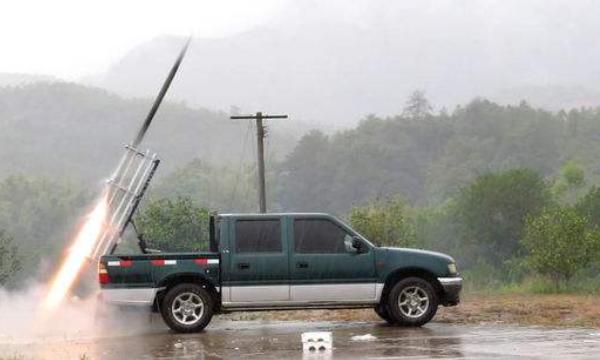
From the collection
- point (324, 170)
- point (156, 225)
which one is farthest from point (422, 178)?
point (156, 225)

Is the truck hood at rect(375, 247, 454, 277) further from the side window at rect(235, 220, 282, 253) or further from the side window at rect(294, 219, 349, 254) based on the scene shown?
the side window at rect(235, 220, 282, 253)

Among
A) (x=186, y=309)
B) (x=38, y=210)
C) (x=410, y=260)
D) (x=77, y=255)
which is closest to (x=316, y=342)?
(x=186, y=309)

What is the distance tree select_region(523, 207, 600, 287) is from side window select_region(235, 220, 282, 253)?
57.6 ft

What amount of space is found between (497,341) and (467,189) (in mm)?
70444

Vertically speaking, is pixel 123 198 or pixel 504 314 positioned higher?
pixel 123 198

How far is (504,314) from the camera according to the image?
18828mm

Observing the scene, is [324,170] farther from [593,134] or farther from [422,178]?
[593,134]

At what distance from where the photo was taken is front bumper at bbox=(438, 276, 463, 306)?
640 inches

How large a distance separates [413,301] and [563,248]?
17.1 meters

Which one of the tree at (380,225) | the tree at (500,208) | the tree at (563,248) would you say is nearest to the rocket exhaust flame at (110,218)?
the tree at (563,248)

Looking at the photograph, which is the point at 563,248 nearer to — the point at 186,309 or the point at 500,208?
the point at 186,309

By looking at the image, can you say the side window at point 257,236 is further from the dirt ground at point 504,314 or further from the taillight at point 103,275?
the dirt ground at point 504,314

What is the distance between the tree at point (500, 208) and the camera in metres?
77.9

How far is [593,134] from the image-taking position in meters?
160
